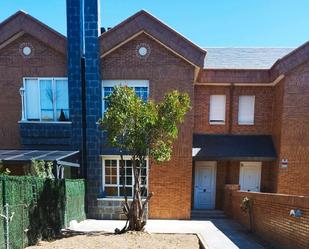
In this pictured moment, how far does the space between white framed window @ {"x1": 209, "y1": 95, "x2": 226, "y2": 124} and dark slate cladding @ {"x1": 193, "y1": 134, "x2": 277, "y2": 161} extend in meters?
0.98

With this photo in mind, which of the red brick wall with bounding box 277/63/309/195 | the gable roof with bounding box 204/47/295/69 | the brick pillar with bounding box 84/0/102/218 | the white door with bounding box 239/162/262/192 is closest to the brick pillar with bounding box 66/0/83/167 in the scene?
the brick pillar with bounding box 84/0/102/218

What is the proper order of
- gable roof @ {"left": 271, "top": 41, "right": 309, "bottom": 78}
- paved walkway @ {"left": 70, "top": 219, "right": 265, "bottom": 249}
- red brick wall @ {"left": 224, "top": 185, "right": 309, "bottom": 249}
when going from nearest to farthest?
red brick wall @ {"left": 224, "top": 185, "right": 309, "bottom": 249}, paved walkway @ {"left": 70, "top": 219, "right": 265, "bottom": 249}, gable roof @ {"left": 271, "top": 41, "right": 309, "bottom": 78}

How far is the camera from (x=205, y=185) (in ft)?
42.7

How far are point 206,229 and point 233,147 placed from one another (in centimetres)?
454

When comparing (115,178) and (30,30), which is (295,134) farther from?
(30,30)

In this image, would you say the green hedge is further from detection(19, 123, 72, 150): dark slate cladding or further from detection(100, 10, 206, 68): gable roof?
detection(100, 10, 206, 68): gable roof

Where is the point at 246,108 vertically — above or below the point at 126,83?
below

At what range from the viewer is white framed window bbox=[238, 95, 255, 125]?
1265 centimetres

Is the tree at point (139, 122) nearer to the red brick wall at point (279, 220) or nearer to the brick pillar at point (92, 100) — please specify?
the brick pillar at point (92, 100)

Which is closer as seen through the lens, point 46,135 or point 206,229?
point 206,229

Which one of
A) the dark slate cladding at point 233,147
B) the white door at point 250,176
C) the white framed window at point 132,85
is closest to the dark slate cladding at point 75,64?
the white framed window at point 132,85

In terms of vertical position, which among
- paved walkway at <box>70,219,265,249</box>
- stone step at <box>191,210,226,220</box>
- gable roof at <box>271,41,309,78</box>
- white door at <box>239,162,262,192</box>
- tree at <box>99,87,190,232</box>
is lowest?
stone step at <box>191,210,226,220</box>

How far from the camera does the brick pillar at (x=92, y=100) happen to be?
427 inches

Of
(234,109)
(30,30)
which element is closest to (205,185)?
(234,109)
